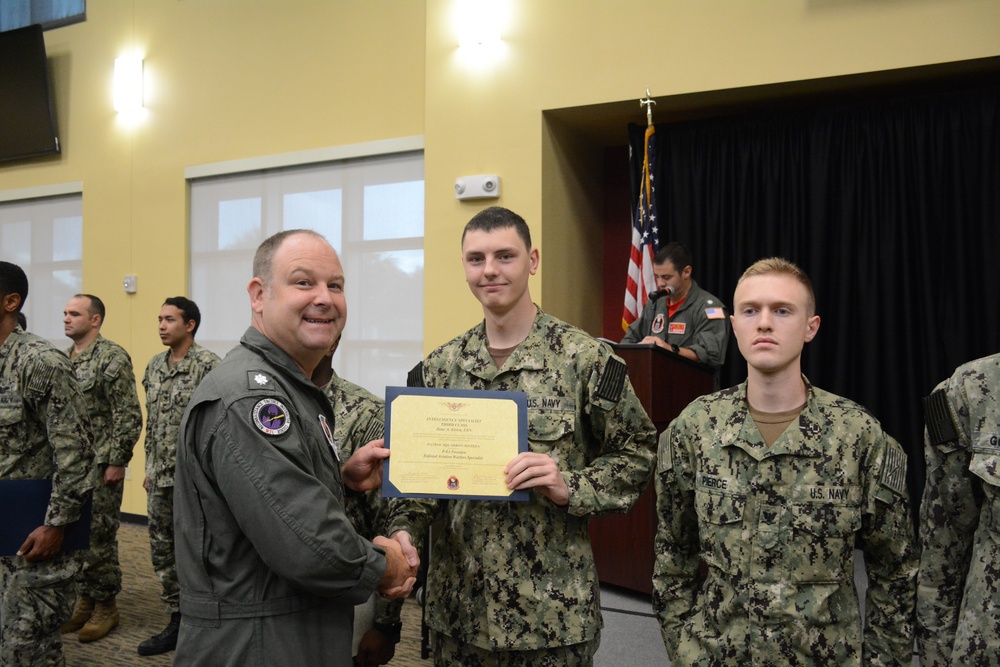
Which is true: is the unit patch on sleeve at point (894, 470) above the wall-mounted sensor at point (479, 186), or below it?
below

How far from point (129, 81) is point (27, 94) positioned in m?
1.17

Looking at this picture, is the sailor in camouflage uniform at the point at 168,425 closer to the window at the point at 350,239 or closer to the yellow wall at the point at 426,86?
the yellow wall at the point at 426,86

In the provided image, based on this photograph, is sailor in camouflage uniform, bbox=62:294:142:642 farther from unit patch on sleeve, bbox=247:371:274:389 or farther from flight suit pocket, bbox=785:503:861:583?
flight suit pocket, bbox=785:503:861:583

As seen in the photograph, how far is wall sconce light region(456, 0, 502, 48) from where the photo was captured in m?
4.83

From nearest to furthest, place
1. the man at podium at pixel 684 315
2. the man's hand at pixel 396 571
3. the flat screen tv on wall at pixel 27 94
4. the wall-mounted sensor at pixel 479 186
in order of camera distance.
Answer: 1. the man's hand at pixel 396 571
2. the man at podium at pixel 684 315
3. the wall-mounted sensor at pixel 479 186
4. the flat screen tv on wall at pixel 27 94

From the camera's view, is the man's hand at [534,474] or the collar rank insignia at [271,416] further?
the man's hand at [534,474]

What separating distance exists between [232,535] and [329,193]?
15.7 ft

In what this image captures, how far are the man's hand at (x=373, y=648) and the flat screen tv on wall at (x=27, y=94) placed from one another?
6.69 meters

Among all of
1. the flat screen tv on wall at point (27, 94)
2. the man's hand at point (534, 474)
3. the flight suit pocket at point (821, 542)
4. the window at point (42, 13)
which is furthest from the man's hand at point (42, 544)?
the window at point (42, 13)

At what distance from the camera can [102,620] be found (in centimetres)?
373

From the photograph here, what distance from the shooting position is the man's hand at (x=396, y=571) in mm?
1409

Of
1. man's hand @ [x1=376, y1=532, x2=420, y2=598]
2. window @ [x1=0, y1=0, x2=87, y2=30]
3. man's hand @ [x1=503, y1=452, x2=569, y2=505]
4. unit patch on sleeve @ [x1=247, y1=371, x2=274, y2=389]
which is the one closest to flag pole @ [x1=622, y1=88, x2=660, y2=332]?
man's hand @ [x1=503, y1=452, x2=569, y2=505]

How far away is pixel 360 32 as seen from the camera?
5.52 metres

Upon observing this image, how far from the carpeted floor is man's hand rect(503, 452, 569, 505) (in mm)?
2020
